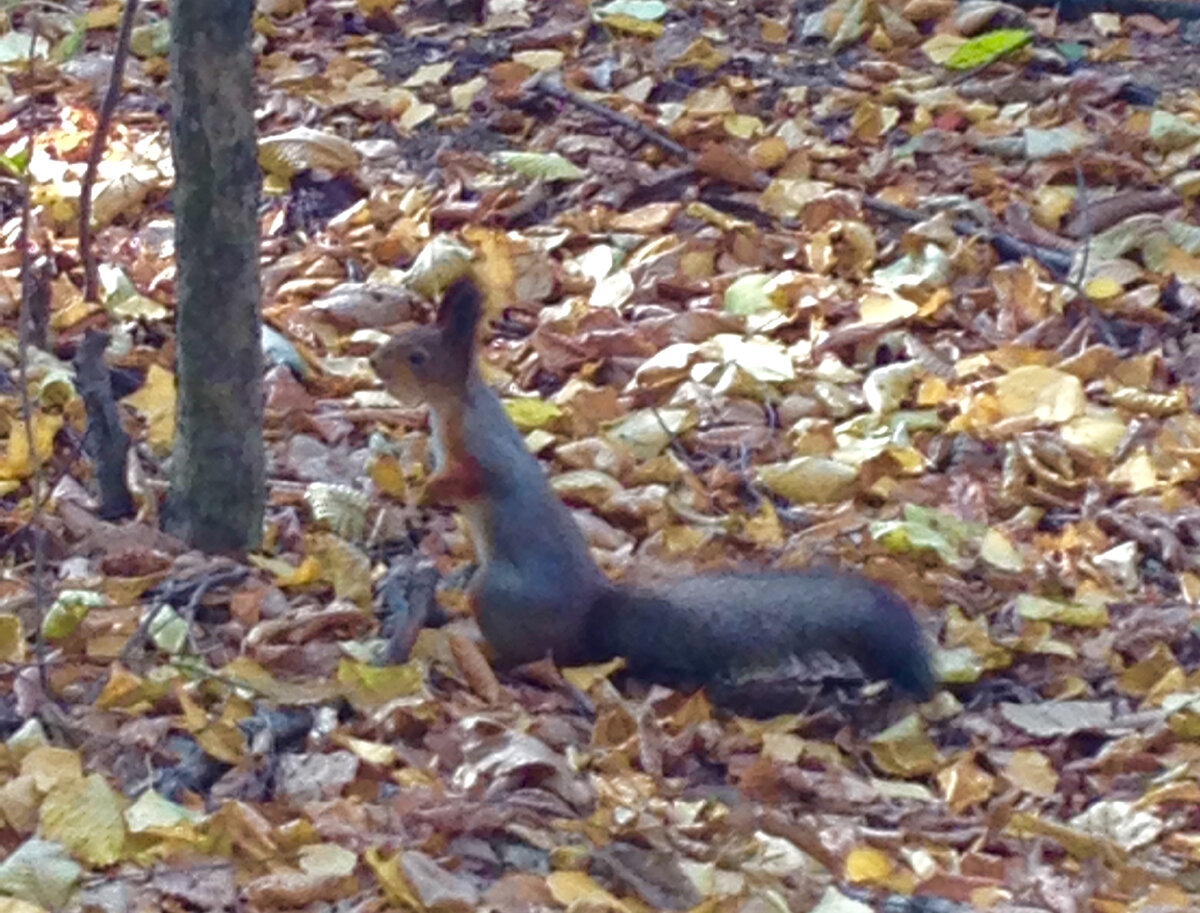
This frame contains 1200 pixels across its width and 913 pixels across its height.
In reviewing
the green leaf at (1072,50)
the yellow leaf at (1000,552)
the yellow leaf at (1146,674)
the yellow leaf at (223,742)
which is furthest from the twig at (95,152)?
the green leaf at (1072,50)

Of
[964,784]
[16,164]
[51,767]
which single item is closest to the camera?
[51,767]

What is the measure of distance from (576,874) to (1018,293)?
2506mm

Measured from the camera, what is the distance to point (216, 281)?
3746 millimetres

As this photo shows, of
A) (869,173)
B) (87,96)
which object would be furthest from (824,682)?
(87,96)

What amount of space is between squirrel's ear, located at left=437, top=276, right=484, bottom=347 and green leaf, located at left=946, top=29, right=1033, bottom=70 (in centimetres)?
266

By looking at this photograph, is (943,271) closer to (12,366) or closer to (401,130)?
(401,130)

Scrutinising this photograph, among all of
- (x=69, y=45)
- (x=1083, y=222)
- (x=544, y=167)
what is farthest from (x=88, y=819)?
(x=69, y=45)

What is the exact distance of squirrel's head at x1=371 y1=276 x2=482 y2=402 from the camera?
4.00 meters

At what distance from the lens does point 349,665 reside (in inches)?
141

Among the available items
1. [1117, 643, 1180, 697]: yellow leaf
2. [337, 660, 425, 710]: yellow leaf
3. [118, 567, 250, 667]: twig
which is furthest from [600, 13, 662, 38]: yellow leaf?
[337, 660, 425, 710]: yellow leaf

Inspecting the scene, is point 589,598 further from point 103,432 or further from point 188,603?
point 103,432

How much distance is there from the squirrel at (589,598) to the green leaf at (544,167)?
1.69 metres

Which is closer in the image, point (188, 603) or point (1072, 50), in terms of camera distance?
point (188, 603)

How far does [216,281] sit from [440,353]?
471 millimetres
